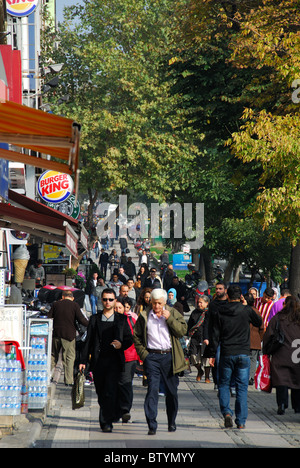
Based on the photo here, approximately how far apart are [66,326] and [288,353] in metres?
4.45

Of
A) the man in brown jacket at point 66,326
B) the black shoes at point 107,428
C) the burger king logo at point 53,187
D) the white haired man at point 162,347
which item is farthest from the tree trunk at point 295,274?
the black shoes at point 107,428

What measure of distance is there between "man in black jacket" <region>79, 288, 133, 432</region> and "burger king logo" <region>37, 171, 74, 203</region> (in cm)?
1368

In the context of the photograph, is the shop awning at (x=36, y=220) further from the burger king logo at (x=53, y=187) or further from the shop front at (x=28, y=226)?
the burger king logo at (x=53, y=187)

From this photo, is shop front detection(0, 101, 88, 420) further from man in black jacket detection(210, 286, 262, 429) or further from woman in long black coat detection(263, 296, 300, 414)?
woman in long black coat detection(263, 296, 300, 414)

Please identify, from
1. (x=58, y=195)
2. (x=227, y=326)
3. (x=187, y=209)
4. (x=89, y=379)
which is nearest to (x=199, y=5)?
(x=58, y=195)

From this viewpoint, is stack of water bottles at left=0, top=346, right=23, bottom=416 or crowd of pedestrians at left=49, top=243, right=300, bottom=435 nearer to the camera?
stack of water bottles at left=0, top=346, right=23, bottom=416

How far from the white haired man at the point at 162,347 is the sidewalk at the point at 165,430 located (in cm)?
48

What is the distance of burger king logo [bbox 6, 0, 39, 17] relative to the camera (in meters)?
23.2

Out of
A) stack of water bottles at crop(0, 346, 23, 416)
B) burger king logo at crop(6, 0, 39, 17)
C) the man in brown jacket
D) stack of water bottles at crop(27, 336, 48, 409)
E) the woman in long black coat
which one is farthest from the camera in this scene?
burger king logo at crop(6, 0, 39, 17)

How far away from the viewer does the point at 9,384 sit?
31.1 ft

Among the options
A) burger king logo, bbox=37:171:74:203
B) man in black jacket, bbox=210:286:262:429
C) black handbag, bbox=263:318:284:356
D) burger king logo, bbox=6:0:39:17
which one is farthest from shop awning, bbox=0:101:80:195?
burger king logo, bbox=6:0:39:17

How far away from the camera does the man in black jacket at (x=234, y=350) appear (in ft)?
32.7

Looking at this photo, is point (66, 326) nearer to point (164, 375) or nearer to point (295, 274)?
point (164, 375)
